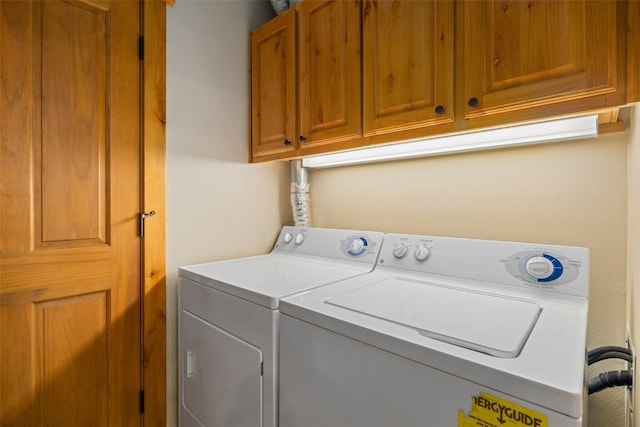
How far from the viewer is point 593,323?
1.15 m

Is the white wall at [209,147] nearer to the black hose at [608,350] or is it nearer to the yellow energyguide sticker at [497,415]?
the yellow energyguide sticker at [497,415]

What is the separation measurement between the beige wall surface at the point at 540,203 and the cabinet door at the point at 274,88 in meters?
0.54

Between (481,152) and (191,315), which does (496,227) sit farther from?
(191,315)

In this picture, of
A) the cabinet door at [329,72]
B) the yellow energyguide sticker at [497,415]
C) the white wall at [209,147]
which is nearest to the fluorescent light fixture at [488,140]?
the cabinet door at [329,72]

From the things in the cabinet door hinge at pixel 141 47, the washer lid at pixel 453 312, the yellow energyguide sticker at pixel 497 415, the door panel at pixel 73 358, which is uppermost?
the cabinet door hinge at pixel 141 47

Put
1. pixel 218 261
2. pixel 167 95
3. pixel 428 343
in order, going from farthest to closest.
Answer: pixel 218 261
pixel 167 95
pixel 428 343

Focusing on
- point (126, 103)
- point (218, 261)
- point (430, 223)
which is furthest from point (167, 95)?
point (430, 223)

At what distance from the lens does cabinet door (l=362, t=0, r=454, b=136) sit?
110 cm

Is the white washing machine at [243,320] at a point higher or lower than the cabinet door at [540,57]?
lower

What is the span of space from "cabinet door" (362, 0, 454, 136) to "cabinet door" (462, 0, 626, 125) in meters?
0.07

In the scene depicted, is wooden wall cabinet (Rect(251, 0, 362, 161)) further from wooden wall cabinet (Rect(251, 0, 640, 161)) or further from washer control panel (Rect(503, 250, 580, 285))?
washer control panel (Rect(503, 250, 580, 285))

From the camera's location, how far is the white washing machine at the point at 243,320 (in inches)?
40.8

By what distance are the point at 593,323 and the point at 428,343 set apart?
0.88 m

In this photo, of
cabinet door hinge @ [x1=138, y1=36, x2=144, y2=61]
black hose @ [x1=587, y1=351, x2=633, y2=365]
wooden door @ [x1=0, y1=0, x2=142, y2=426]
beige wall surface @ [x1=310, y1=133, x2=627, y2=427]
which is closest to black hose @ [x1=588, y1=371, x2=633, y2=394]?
black hose @ [x1=587, y1=351, x2=633, y2=365]
